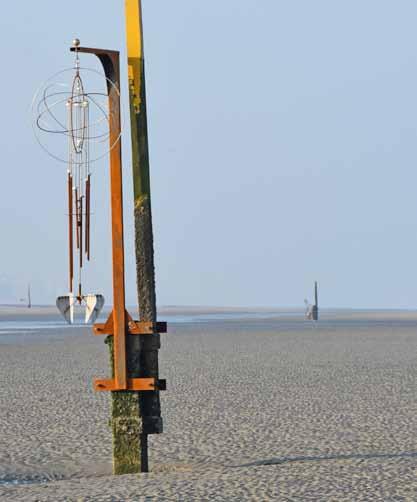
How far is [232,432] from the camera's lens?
45.0 feet

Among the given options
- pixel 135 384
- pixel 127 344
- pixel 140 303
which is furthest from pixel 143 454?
pixel 140 303

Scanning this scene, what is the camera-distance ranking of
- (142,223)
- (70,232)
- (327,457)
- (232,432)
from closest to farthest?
1. (70,232)
2. (142,223)
3. (327,457)
4. (232,432)

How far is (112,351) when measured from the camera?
10398 millimetres

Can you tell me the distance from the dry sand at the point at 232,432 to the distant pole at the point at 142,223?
770mm

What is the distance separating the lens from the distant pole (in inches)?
406

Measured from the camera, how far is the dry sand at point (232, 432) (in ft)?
30.5

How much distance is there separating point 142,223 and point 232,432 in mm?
4408

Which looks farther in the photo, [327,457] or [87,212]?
[327,457]

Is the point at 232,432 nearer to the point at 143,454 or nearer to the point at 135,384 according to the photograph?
the point at 143,454

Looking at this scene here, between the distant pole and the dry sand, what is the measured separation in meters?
0.77

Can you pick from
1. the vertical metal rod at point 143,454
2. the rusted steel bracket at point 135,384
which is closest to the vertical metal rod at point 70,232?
the rusted steel bracket at point 135,384

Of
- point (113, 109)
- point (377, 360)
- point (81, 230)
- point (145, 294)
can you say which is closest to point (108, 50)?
point (113, 109)

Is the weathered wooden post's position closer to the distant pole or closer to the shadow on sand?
the distant pole

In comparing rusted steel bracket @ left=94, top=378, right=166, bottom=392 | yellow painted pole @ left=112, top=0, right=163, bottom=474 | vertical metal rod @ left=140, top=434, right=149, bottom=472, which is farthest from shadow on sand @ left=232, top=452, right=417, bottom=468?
rusted steel bracket @ left=94, top=378, right=166, bottom=392
